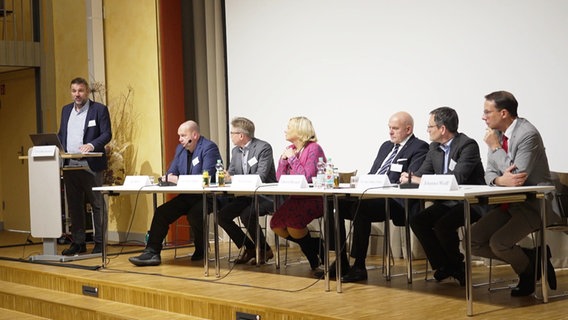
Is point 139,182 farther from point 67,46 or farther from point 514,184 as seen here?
point 67,46

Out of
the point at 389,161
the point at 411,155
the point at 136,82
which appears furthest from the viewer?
the point at 136,82

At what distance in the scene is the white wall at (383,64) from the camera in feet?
18.0

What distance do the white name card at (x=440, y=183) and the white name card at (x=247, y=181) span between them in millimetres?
1396

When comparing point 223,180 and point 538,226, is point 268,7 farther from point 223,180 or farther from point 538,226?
point 538,226

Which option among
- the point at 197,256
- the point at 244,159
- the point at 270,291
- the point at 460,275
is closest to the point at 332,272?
the point at 270,291

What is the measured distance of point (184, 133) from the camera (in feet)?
20.8

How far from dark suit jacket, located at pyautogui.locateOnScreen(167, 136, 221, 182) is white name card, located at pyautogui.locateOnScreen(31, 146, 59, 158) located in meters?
1.02

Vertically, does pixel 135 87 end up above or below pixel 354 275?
above

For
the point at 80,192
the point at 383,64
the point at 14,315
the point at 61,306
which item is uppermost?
the point at 383,64

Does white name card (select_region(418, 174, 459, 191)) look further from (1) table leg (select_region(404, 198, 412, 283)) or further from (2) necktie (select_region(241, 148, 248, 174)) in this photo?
(2) necktie (select_region(241, 148, 248, 174))

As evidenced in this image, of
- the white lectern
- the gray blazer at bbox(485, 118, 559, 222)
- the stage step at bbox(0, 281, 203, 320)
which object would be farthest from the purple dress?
the white lectern

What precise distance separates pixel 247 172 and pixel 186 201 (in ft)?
1.83

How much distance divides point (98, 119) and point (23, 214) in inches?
150

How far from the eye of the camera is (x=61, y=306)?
5660mm
